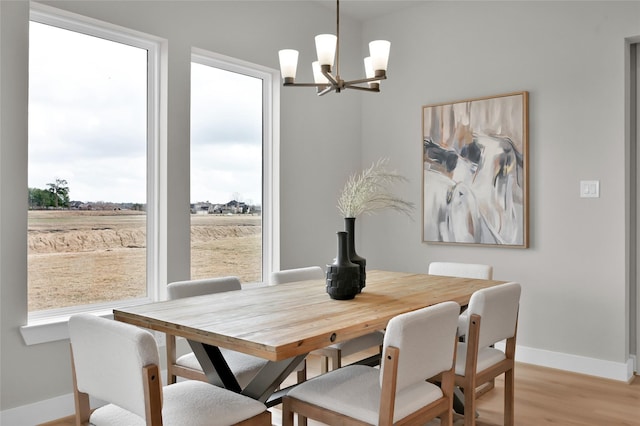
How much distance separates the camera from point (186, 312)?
2123mm

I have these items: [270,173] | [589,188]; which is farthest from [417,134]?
[589,188]

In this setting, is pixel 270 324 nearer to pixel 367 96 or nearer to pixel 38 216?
pixel 38 216

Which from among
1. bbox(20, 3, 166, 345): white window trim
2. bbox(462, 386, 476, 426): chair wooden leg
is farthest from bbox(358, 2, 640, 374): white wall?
bbox(20, 3, 166, 345): white window trim

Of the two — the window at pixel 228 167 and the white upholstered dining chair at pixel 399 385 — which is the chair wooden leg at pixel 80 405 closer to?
the white upholstered dining chair at pixel 399 385

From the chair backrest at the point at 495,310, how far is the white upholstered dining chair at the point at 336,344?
2.39ft

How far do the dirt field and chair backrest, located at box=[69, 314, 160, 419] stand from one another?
1.34 m

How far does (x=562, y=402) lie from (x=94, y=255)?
2.96 meters

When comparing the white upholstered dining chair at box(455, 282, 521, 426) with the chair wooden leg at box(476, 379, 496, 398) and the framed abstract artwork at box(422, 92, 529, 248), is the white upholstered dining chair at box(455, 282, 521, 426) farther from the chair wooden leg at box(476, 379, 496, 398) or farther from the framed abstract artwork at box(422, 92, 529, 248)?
the framed abstract artwork at box(422, 92, 529, 248)

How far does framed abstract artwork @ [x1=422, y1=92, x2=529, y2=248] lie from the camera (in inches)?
157

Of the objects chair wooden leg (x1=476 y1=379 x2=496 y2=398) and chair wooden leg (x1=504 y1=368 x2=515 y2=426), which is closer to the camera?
chair wooden leg (x1=504 y1=368 x2=515 y2=426)

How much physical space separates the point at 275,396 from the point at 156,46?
7.79 ft

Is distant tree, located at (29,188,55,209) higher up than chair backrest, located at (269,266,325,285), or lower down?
higher up

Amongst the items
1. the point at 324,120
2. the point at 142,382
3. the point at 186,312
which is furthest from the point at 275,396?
the point at 324,120

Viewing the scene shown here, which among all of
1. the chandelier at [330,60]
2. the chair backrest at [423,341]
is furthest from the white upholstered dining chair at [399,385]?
the chandelier at [330,60]
